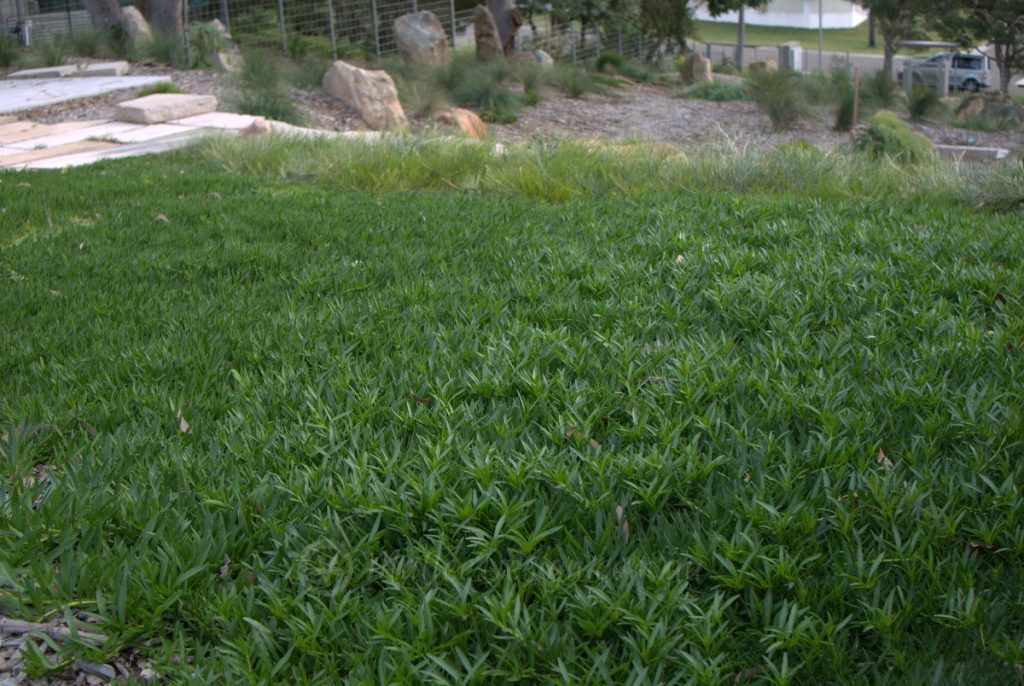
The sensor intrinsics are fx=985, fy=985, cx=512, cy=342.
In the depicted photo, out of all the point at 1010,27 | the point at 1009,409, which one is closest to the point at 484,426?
the point at 1009,409

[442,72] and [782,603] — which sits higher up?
[442,72]

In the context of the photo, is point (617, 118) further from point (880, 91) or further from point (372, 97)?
point (880, 91)

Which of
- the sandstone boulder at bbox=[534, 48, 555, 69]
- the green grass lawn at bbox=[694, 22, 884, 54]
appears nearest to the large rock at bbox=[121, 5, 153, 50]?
the sandstone boulder at bbox=[534, 48, 555, 69]

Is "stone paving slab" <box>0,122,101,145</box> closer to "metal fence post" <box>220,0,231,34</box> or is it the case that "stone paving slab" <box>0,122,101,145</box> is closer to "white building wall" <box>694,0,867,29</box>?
"metal fence post" <box>220,0,231,34</box>

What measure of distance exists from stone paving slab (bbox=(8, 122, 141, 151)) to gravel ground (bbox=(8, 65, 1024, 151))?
0.92 metres

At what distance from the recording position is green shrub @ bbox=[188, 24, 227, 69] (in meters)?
18.2

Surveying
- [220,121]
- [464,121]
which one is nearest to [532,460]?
[220,121]

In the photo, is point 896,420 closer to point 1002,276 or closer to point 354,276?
point 1002,276

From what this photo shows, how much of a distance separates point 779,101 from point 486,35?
6944mm

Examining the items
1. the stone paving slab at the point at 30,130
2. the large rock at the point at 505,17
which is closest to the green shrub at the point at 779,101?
the large rock at the point at 505,17

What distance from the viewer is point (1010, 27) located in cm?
2784

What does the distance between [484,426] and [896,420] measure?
4.22ft

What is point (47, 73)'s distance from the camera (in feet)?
56.5

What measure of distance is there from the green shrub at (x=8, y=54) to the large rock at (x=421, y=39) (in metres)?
7.54
